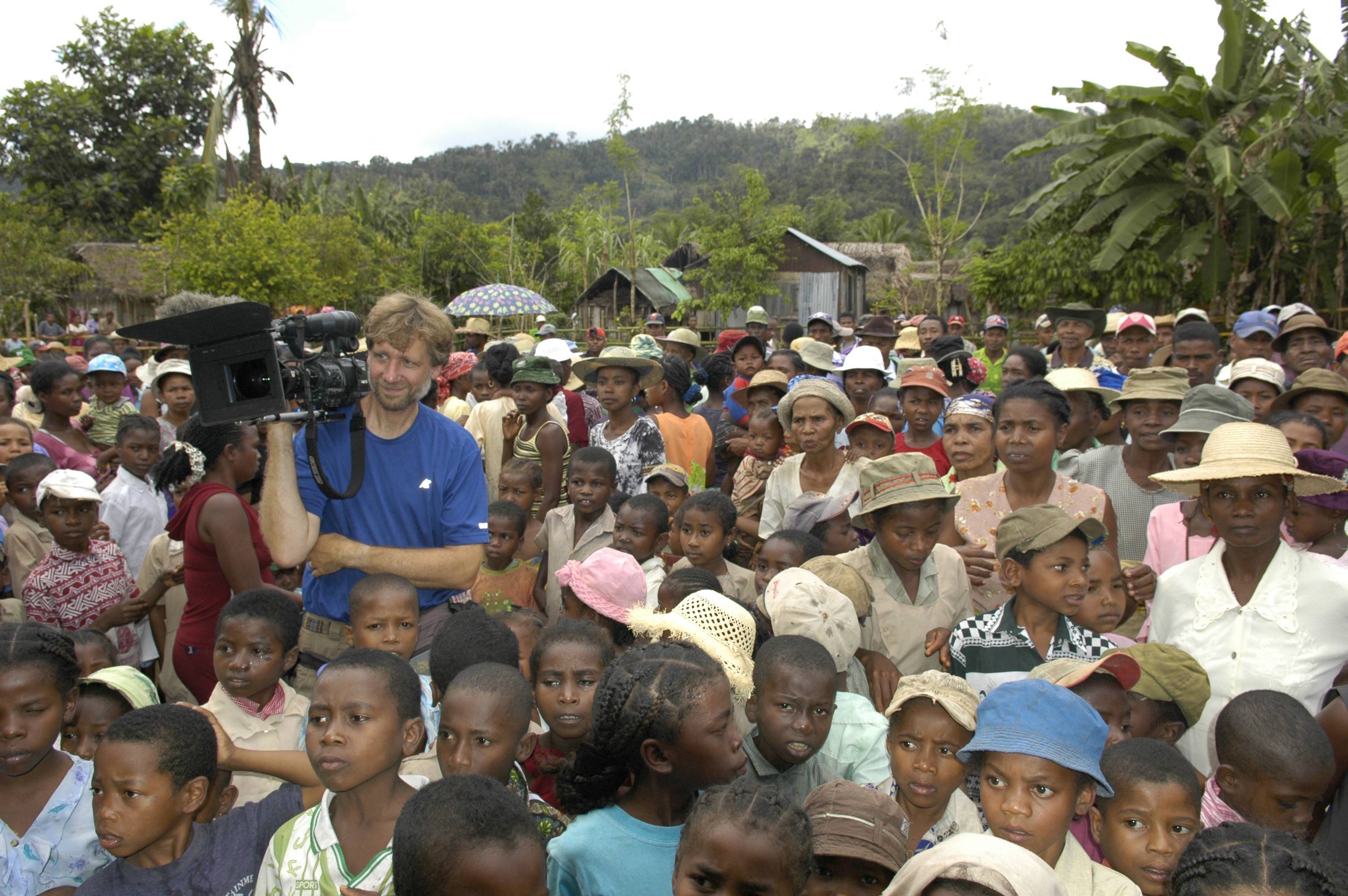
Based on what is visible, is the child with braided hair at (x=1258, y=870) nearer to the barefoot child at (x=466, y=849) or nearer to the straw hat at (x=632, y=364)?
the barefoot child at (x=466, y=849)

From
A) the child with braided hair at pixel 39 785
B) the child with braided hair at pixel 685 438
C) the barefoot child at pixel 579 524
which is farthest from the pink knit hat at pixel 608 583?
the child with braided hair at pixel 685 438

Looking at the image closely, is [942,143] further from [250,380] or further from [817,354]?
[250,380]

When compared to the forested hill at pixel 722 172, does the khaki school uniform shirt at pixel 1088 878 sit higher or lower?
lower

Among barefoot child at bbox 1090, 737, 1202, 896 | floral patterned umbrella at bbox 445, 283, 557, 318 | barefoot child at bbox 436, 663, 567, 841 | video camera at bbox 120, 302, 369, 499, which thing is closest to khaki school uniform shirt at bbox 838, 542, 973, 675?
barefoot child at bbox 1090, 737, 1202, 896

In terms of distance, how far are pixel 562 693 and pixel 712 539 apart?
1.39 metres

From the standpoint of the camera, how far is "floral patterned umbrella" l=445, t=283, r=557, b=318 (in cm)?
1336

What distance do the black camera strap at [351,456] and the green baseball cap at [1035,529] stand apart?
2.17 meters

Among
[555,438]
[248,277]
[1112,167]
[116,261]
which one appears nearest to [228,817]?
[555,438]

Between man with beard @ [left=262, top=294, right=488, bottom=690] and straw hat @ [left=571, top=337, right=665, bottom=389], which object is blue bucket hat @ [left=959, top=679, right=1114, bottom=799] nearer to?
man with beard @ [left=262, top=294, right=488, bottom=690]

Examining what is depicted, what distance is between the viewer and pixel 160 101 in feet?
115

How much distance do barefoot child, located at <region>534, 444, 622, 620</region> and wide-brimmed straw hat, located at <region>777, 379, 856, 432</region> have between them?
36.0 inches

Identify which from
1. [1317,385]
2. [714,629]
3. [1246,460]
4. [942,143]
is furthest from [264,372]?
[942,143]

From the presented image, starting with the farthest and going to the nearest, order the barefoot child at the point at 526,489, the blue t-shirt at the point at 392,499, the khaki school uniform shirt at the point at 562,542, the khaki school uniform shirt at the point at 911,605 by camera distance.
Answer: the barefoot child at the point at 526,489
the khaki school uniform shirt at the point at 562,542
the khaki school uniform shirt at the point at 911,605
the blue t-shirt at the point at 392,499

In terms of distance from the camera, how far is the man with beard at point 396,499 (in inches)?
116
